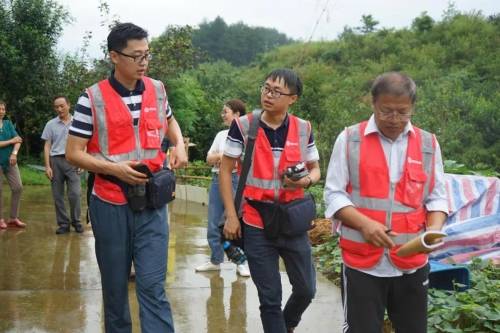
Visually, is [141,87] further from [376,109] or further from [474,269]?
[474,269]

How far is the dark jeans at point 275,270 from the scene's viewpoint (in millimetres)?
3834

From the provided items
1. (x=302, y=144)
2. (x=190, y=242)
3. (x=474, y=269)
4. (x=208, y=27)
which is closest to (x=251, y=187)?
(x=302, y=144)

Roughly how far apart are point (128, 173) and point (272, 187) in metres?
0.93

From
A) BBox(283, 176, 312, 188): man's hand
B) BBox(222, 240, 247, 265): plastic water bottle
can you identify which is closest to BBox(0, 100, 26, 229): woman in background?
BBox(222, 240, 247, 265): plastic water bottle

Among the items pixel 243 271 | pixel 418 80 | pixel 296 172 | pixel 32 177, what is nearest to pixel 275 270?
pixel 296 172

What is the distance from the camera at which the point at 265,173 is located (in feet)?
12.8

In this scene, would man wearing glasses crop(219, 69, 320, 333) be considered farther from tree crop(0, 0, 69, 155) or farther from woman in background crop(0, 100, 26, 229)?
tree crop(0, 0, 69, 155)

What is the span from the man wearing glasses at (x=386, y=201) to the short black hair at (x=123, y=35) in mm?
1357

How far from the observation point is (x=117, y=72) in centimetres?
364

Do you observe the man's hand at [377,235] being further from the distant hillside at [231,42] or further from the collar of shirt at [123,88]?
the distant hillside at [231,42]

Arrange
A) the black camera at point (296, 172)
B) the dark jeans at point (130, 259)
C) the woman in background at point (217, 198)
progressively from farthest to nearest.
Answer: the woman in background at point (217, 198)
the black camera at point (296, 172)
the dark jeans at point (130, 259)

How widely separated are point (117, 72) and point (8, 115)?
49.1 feet

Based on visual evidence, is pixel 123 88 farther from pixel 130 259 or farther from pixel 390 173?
pixel 390 173

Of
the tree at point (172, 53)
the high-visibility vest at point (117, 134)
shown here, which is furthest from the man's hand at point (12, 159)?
the tree at point (172, 53)
